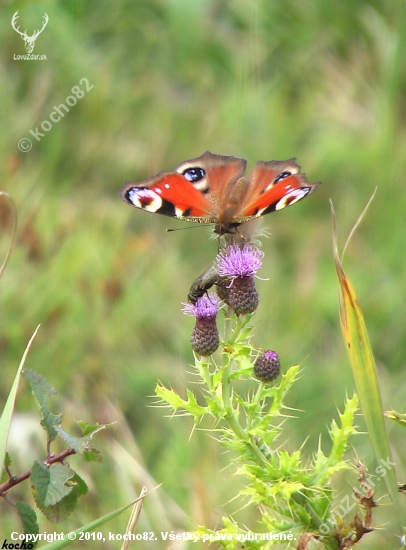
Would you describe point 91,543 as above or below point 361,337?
below

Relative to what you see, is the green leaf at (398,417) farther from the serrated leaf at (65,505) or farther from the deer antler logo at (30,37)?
the deer antler logo at (30,37)

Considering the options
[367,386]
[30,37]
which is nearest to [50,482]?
[367,386]

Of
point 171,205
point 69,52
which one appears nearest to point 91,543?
point 171,205

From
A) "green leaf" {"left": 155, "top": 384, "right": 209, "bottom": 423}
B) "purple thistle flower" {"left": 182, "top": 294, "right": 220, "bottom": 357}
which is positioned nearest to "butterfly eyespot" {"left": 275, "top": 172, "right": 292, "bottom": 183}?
"purple thistle flower" {"left": 182, "top": 294, "right": 220, "bottom": 357}

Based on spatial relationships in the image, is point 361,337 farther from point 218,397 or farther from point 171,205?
point 171,205

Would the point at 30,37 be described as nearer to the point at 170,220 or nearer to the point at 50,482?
the point at 170,220

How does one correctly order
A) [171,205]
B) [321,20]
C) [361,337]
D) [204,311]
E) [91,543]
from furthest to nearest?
[321,20] → [91,543] → [171,205] → [204,311] → [361,337]
